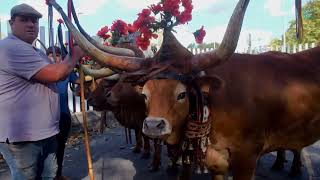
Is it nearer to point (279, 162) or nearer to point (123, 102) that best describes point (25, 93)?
point (123, 102)

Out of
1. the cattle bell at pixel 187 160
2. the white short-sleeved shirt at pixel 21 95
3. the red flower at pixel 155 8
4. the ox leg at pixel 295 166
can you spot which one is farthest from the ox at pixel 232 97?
the red flower at pixel 155 8

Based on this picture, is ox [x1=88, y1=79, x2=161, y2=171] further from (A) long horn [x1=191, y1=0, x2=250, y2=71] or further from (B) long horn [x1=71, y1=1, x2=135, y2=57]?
(A) long horn [x1=191, y1=0, x2=250, y2=71]

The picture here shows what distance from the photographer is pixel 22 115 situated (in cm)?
378

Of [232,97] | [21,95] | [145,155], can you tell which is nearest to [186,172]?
[232,97]

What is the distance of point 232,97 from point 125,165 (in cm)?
327

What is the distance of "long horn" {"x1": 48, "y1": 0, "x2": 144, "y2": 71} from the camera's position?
4.00 meters

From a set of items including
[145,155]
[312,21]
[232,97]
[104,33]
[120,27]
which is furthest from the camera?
[312,21]

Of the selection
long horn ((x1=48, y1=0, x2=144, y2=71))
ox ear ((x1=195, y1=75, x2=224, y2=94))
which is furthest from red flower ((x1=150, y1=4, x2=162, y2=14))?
ox ear ((x1=195, y1=75, x2=224, y2=94))

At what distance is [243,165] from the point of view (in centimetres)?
458

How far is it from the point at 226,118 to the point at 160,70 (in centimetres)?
95

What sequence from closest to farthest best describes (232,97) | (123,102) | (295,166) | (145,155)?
(232,97)
(123,102)
(295,166)
(145,155)

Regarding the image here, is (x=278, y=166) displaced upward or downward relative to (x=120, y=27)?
downward

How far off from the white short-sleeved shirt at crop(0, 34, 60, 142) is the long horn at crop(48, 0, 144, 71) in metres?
0.39

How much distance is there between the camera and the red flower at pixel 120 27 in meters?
7.92
